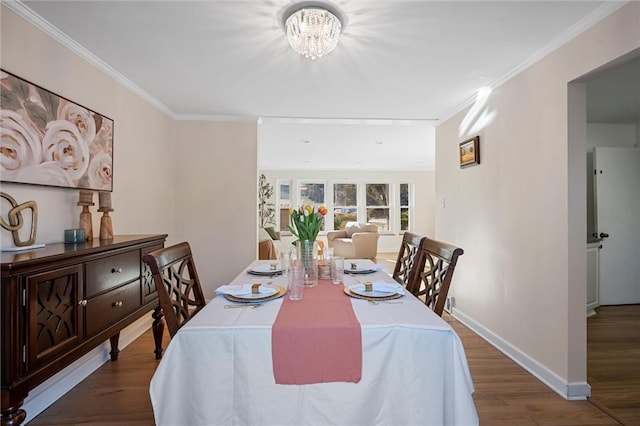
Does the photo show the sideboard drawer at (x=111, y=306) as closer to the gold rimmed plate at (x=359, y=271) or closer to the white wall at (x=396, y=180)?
the gold rimmed plate at (x=359, y=271)

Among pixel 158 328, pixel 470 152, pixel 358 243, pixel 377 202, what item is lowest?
pixel 158 328

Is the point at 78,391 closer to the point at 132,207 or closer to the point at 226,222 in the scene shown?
the point at 132,207

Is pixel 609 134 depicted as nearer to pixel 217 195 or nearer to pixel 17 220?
pixel 217 195

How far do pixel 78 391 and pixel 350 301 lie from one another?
196cm

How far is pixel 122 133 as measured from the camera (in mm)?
2598

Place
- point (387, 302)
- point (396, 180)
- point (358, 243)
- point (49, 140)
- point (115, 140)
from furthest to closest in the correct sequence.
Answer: point (396, 180) < point (358, 243) < point (115, 140) < point (49, 140) < point (387, 302)

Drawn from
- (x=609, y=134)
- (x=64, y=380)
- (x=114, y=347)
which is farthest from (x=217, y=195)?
(x=609, y=134)

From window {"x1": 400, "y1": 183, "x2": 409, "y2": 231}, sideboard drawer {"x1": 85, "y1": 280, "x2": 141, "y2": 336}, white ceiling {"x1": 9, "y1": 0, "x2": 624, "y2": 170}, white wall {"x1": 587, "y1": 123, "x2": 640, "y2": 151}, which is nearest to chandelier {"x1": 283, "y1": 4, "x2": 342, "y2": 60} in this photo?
white ceiling {"x1": 9, "y1": 0, "x2": 624, "y2": 170}

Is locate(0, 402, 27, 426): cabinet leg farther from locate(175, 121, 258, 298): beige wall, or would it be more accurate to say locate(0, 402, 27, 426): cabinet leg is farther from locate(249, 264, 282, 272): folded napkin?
locate(175, 121, 258, 298): beige wall

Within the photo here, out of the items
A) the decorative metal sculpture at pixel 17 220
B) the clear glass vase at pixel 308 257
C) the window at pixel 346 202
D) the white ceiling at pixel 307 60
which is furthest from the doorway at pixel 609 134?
the window at pixel 346 202

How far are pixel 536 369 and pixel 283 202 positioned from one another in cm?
713

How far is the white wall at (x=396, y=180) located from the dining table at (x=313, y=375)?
742cm

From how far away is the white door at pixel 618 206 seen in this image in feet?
11.4

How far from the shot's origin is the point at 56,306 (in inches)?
54.4
